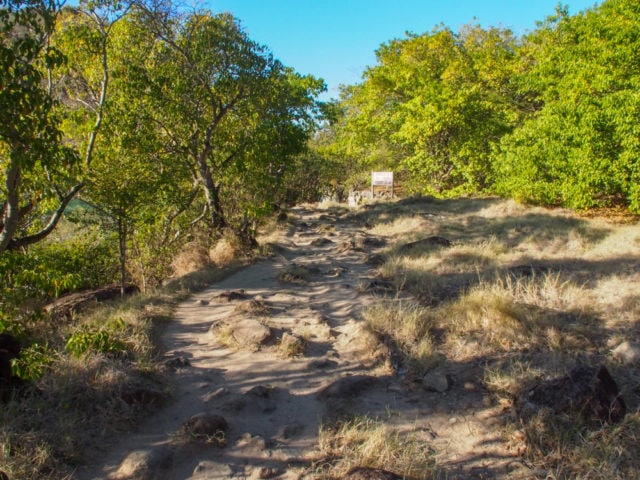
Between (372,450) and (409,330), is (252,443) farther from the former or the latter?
(409,330)

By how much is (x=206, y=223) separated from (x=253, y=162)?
218cm

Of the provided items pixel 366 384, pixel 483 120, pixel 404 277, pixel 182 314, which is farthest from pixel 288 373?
pixel 483 120

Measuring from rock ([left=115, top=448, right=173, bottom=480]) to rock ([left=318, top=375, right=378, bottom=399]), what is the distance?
1.54 meters

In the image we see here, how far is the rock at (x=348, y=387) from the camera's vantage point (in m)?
4.18

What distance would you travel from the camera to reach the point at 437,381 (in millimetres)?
4344

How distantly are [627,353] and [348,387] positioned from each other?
2757 millimetres

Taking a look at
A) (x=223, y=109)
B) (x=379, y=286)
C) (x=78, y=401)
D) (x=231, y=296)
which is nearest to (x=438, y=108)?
(x=223, y=109)

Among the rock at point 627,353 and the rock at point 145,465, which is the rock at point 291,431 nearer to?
the rock at point 145,465

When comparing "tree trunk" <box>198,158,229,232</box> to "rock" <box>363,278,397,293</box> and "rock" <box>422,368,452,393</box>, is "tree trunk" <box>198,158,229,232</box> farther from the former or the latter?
"rock" <box>422,368,452,393</box>

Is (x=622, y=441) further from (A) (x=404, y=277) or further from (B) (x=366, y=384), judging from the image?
(A) (x=404, y=277)

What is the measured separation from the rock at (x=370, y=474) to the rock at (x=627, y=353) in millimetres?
2825

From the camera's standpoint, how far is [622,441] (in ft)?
10.5

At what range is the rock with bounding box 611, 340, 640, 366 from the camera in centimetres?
423

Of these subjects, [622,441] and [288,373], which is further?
[288,373]
